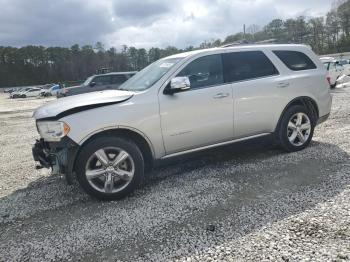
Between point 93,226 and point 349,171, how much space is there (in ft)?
11.2

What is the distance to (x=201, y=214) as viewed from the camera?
394 centimetres

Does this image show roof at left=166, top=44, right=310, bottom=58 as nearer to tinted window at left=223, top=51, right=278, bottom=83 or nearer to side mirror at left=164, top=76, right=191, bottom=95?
tinted window at left=223, top=51, right=278, bottom=83

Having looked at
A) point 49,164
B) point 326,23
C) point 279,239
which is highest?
point 326,23

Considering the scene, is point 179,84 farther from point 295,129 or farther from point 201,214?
point 295,129

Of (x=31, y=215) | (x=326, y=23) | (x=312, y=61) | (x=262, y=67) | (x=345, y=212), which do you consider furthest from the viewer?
(x=326, y=23)

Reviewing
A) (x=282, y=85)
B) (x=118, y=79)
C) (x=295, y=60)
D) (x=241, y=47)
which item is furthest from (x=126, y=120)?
(x=118, y=79)

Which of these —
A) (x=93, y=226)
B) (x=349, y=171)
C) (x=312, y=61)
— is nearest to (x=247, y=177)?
(x=349, y=171)

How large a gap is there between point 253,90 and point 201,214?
2.35 meters

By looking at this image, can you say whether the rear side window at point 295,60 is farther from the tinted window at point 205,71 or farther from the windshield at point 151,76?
the windshield at point 151,76

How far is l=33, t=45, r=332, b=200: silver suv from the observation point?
4.38 m

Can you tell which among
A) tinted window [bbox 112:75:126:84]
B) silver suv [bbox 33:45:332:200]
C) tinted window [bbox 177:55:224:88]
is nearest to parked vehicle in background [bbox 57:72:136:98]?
tinted window [bbox 112:75:126:84]

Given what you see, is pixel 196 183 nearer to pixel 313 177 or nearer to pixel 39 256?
pixel 313 177

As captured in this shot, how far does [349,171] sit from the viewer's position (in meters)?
4.95

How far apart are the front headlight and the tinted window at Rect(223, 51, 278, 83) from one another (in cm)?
241
